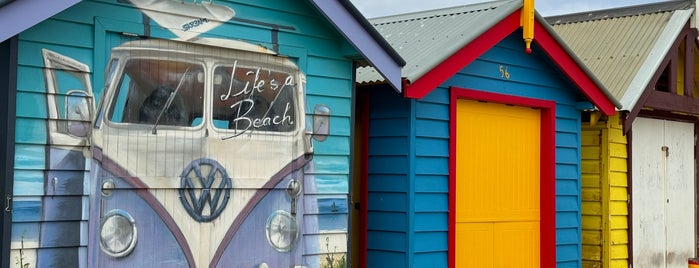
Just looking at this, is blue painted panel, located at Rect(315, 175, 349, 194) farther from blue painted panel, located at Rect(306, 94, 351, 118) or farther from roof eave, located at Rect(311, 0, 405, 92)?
roof eave, located at Rect(311, 0, 405, 92)

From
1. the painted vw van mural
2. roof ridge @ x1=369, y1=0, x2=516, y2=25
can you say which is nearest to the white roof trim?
roof ridge @ x1=369, y1=0, x2=516, y2=25

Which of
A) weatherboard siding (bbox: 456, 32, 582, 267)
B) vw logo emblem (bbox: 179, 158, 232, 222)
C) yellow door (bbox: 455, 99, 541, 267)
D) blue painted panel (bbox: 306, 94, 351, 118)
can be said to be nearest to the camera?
vw logo emblem (bbox: 179, 158, 232, 222)

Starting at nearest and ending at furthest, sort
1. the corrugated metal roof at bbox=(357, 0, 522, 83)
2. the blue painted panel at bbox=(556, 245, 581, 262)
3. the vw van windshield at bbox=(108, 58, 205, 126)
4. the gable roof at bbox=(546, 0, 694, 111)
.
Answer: the vw van windshield at bbox=(108, 58, 205, 126)
the corrugated metal roof at bbox=(357, 0, 522, 83)
the blue painted panel at bbox=(556, 245, 581, 262)
the gable roof at bbox=(546, 0, 694, 111)

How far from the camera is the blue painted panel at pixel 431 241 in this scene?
8.54 metres

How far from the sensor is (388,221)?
28.5ft

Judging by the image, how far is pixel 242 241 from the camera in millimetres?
7078

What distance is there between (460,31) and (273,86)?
2.51 metres

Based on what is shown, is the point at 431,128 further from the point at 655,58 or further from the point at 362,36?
the point at 655,58

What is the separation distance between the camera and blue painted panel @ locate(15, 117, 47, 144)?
586cm

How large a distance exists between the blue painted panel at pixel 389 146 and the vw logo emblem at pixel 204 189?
84.7 inches

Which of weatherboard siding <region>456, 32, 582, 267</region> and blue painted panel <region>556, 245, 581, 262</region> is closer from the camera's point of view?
weatherboard siding <region>456, 32, 582, 267</region>

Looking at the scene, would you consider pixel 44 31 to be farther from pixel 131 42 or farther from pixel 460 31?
pixel 460 31

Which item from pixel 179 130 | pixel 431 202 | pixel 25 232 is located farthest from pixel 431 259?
pixel 25 232

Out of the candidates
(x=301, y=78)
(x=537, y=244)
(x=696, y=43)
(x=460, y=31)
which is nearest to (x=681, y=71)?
(x=696, y=43)
